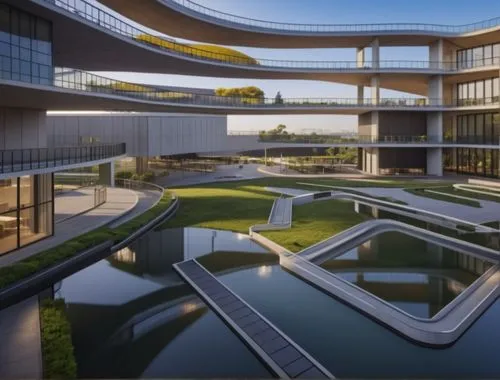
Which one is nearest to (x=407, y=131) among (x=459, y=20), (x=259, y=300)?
(x=459, y=20)

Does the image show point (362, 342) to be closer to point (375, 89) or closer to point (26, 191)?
point (26, 191)

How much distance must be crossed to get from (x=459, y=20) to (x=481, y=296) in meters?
40.6

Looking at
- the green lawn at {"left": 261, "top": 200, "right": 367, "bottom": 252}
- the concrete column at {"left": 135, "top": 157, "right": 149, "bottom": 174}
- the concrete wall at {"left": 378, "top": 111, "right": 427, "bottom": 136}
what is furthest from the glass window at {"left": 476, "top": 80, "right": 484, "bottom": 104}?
the concrete column at {"left": 135, "top": 157, "right": 149, "bottom": 174}

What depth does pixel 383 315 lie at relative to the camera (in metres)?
11.2

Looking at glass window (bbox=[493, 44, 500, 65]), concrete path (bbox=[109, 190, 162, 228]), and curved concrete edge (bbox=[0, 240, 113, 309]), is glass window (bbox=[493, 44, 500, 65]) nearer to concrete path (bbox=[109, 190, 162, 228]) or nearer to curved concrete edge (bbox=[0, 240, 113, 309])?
concrete path (bbox=[109, 190, 162, 228])

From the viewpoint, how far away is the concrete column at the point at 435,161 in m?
47.1

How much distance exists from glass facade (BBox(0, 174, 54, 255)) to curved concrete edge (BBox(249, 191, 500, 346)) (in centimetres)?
896

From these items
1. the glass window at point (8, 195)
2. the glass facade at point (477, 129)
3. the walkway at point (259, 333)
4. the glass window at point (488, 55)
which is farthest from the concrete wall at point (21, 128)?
the glass window at point (488, 55)

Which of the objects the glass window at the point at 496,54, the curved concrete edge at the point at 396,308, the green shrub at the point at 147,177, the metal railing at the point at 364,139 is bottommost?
the curved concrete edge at the point at 396,308

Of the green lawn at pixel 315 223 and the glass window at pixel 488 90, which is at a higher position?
the glass window at pixel 488 90

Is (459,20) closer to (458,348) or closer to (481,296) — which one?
(481,296)

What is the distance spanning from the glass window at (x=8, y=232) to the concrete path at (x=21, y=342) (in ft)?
15.2

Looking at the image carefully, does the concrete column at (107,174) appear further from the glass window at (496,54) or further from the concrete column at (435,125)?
the glass window at (496,54)

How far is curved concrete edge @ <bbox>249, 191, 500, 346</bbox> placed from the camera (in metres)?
10.6
